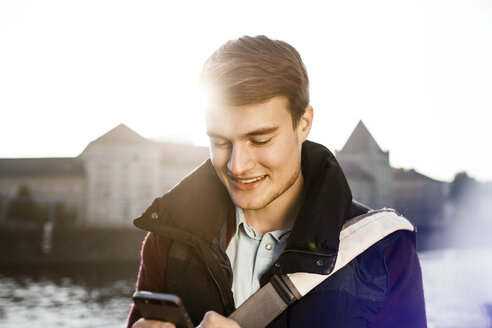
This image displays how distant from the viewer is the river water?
17797 mm

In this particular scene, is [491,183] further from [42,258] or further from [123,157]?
[42,258]

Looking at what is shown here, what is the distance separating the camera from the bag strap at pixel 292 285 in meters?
1.51

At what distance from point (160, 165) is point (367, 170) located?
21.5m

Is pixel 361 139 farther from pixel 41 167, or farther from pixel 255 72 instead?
pixel 255 72

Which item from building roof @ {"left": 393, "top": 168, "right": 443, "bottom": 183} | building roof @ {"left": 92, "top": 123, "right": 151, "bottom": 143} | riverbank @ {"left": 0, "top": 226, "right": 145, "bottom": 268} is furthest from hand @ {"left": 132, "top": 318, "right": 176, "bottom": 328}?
building roof @ {"left": 393, "top": 168, "right": 443, "bottom": 183}

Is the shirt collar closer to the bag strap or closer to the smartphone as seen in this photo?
the bag strap

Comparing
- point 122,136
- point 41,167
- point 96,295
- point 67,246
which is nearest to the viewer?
point 96,295

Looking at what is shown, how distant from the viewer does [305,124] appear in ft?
5.89

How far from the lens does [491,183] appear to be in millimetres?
83312

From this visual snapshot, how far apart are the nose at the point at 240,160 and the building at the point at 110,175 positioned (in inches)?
1657

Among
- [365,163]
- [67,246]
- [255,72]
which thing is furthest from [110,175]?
[255,72]

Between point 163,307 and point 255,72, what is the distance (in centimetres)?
74

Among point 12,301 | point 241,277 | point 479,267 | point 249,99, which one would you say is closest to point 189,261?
point 241,277

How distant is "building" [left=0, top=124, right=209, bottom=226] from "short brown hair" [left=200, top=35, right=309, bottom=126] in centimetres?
4204
